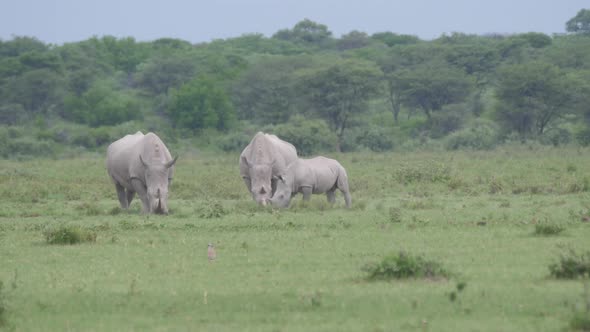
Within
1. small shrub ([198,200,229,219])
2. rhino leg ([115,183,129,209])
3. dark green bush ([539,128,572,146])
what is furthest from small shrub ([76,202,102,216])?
dark green bush ([539,128,572,146])

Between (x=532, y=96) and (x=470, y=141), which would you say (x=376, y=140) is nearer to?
(x=470, y=141)

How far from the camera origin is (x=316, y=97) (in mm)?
48844

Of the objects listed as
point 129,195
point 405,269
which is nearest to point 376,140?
point 129,195

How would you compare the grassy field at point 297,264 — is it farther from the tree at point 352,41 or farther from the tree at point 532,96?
the tree at point 352,41

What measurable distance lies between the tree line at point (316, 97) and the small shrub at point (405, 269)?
30192 mm

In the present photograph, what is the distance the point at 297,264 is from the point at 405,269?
169 centimetres

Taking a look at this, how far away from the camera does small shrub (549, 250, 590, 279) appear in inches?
362

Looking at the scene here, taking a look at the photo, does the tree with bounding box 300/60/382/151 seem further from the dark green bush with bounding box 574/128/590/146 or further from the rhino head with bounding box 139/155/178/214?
the rhino head with bounding box 139/155/178/214

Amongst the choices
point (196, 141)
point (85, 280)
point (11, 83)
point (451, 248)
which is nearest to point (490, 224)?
point (451, 248)

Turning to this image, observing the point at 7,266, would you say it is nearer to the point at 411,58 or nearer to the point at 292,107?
the point at 292,107

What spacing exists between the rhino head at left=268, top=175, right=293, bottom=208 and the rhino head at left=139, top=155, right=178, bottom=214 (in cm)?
198

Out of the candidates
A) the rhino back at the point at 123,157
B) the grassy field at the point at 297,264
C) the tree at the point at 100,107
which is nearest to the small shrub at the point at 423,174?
the grassy field at the point at 297,264

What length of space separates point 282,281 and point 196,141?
124ft

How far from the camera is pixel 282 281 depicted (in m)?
9.84
